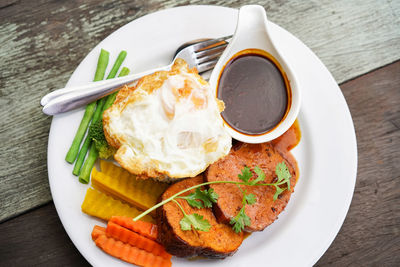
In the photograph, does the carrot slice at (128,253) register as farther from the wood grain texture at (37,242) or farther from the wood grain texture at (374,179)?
the wood grain texture at (374,179)

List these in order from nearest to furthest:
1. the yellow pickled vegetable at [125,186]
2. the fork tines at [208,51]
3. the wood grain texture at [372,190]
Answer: the yellow pickled vegetable at [125,186]
the fork tines at [208,51]
the wood grain texture at [372,190]

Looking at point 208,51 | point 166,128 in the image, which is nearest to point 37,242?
point 166,128

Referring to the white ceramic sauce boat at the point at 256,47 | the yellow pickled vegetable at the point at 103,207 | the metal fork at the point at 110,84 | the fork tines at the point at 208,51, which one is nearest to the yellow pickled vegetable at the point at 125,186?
the yellow pickled vegetable at the point at 103,207

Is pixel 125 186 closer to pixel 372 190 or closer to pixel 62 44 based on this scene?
pixel 62 44

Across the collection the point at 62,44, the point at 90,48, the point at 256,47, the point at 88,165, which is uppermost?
the point at 62,44

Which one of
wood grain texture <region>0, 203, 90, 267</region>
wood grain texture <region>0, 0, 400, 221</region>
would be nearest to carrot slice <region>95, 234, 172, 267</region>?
wood grain texture <region>0, 203, 90, 267</region>

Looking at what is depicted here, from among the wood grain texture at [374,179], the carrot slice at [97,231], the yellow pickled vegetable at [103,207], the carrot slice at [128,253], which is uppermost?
the yellow pickled vegetable at [103,207]

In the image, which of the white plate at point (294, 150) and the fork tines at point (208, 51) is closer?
the white plate at point (294, 150)
